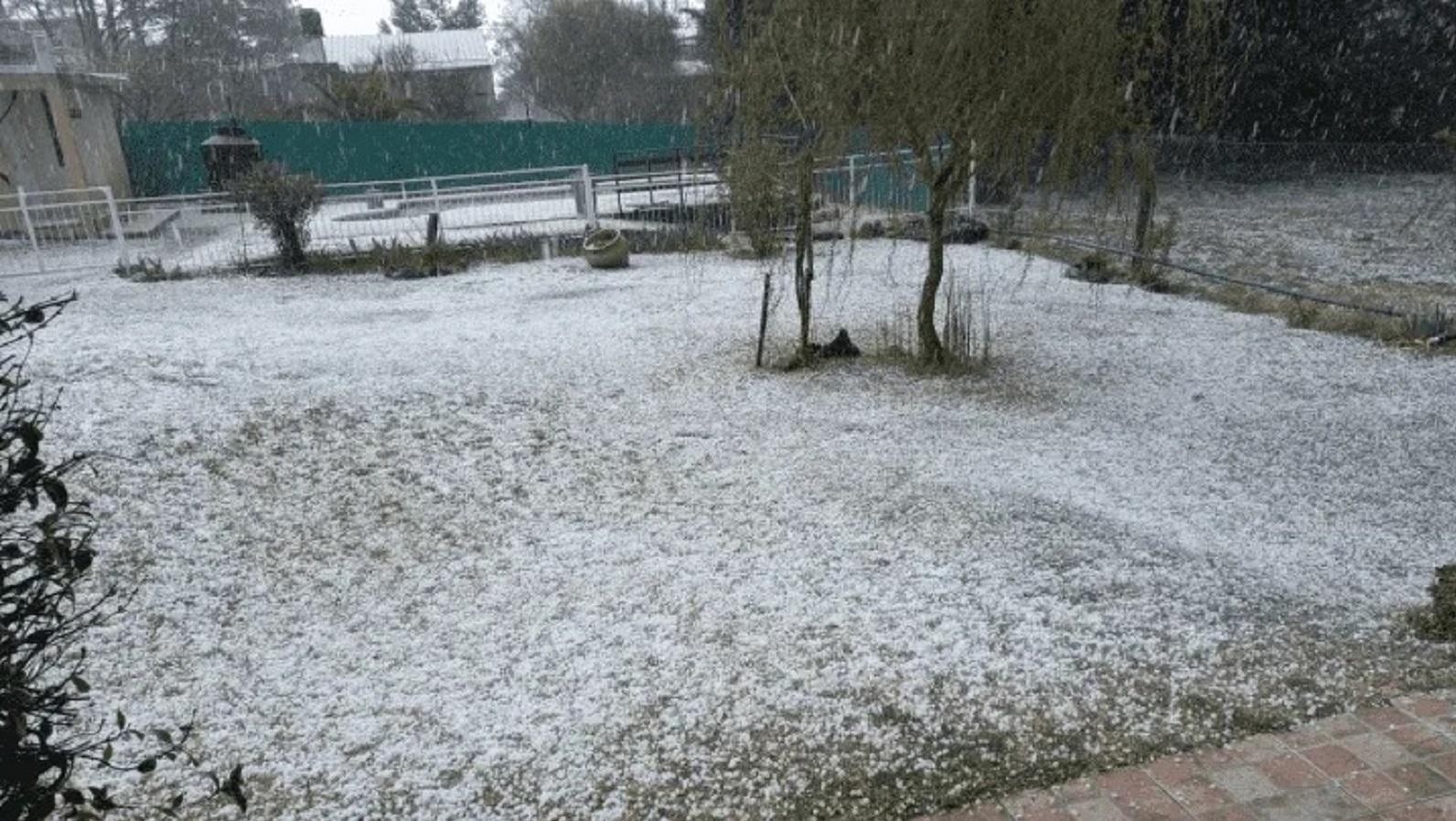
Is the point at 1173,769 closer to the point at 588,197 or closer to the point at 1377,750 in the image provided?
the point at 1377,750

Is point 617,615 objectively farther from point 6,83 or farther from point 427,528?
point 6,83

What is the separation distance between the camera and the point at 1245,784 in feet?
8.48

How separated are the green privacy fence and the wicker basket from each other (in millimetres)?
9450

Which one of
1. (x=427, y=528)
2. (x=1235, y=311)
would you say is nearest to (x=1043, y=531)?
(x=427, y=528)

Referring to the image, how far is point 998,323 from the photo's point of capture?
8055 mm

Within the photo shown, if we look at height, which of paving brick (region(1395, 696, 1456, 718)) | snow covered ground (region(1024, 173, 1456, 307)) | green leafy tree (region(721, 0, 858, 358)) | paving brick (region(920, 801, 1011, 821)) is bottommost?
paving brick (region(920, 801, 1011, 821))

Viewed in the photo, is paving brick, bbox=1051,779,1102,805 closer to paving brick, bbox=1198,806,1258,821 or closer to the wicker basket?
paving brick, bbox=1198,806,1258,821

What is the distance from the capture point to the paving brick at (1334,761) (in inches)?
103

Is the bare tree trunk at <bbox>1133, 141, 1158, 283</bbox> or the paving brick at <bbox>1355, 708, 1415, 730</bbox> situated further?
the bare tree trunk at <bbox>1133, 141, 1158, 283</bbox>

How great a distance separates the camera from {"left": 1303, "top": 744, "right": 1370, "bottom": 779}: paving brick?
2604mm

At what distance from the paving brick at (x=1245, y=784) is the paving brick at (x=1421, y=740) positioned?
50cm

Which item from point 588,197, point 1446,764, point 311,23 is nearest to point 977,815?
point 1446,764

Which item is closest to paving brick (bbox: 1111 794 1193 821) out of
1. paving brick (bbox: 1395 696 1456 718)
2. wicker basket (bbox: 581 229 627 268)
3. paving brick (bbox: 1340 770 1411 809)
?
→ paving brick (bbox: 1340 770 1411 809)

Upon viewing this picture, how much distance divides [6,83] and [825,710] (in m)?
17.9
